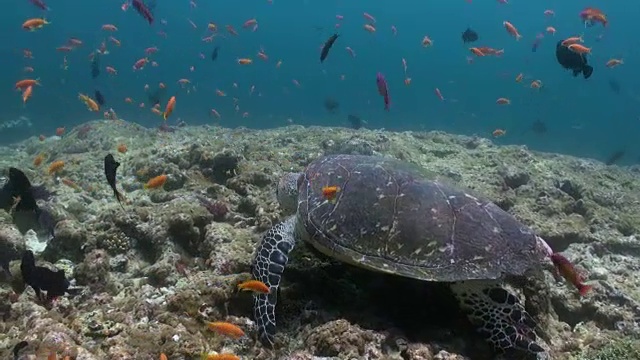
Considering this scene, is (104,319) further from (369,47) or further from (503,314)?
(369,47)

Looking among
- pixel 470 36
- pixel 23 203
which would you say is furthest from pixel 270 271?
pixel 470 36

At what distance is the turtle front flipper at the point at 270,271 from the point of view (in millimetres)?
3881

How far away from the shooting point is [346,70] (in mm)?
121375

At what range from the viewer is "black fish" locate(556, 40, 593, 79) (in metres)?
7.84

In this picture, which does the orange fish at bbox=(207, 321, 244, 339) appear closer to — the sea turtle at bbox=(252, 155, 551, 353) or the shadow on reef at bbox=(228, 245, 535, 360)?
the sea turtle at bbox=(252, 155, 551, 353)

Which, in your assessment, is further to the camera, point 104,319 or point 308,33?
point 308,33

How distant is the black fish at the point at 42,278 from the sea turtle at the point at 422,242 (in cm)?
203

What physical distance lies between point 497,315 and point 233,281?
8.64ft

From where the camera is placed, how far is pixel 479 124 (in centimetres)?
6538

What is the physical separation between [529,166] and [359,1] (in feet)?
470

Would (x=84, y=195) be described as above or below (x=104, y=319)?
below

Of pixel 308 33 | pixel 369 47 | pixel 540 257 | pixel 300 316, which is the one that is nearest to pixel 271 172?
pixel 300 316

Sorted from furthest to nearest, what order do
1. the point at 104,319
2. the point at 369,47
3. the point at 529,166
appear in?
the point at 369,47 → the point at 529,166 → the point at 104,319

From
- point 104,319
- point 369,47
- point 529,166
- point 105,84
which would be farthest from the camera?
point 369,47
